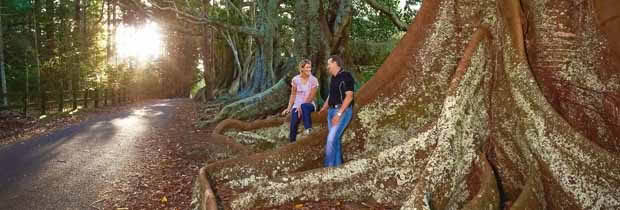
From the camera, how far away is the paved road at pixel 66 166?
6.57m

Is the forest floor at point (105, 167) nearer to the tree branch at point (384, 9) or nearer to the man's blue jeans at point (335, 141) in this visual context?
the man's blue jeans at point (335, 141)

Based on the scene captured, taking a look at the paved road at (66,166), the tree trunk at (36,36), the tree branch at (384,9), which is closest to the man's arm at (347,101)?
the paved road at (66,166)

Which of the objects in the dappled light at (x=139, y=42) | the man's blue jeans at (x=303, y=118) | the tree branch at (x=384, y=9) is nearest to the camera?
the man's blue jeans at (x=303, y=118)

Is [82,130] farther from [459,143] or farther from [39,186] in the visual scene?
[459,143]

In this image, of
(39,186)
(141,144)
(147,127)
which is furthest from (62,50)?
(39,186)

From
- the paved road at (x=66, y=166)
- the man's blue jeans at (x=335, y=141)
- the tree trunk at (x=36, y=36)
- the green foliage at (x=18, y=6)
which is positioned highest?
the green foliage at (x=18, y=6)

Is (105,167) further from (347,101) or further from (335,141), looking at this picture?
(347,101)

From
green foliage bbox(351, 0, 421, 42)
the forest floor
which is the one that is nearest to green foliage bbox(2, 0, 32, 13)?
the forest floor

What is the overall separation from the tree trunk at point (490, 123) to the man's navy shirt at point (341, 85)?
0.50m

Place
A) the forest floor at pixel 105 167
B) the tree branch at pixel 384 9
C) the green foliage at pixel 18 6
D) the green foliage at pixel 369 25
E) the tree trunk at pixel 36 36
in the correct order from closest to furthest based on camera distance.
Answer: the forest floor at pixel 105 167 → the tree branch at pixel 384 9 → the green foliage at pixel 369 25 → the tree trunk at pixel 36 36 → the green foliage at pixel 18 6

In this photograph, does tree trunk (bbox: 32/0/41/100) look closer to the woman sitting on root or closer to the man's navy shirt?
the woman sitting on root

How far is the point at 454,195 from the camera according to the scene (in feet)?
15.5

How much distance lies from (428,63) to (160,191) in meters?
4.27

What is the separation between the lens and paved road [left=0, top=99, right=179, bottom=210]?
6574mm
